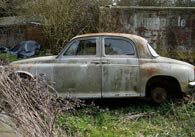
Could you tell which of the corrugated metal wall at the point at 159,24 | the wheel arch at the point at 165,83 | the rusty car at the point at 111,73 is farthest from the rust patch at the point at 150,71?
the corrugated metal wall at the point at 159,24

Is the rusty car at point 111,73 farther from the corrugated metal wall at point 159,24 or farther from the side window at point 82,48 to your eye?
the corrugated metal wall at point 159,24

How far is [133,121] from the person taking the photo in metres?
7.10

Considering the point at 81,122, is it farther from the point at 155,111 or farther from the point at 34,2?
the point at 34,2

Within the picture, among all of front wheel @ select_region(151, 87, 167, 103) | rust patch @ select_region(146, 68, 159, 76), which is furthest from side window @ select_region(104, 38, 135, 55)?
front wheel @ select_region(151, 87, 167, 103)

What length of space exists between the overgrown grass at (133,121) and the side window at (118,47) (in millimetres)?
1258

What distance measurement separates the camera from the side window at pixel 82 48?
816 centimetres

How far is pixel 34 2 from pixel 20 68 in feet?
24.8

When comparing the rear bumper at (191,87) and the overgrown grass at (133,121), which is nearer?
the overgrown grass at (133,121)

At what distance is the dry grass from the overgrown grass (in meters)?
1.43

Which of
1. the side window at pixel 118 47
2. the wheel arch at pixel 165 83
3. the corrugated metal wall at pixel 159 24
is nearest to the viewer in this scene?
the wheel arch at pixel 165 83

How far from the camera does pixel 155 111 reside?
7.73 metres

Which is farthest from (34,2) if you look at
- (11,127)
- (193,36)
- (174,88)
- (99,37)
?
(11,127)

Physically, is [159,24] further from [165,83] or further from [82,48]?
[82,48]

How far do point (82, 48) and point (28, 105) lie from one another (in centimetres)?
468
